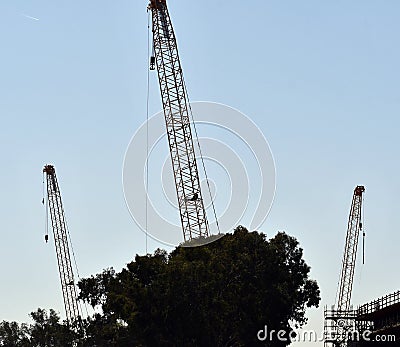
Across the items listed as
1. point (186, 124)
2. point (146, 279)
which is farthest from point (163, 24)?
point (146, 279)

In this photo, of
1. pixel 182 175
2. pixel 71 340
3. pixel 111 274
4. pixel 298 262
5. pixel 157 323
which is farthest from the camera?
pixel 71 340

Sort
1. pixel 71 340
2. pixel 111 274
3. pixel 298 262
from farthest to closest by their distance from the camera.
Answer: pixel 71 340, pixel 111 274, pixel 298 262

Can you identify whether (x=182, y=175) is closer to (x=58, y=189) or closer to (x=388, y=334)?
(x=388, y=334)

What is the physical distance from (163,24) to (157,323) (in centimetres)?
4771

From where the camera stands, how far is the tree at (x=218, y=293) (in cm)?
10944

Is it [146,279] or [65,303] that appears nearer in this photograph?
[146,279]

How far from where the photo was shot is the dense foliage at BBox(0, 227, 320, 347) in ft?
359

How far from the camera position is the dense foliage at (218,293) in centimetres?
10944

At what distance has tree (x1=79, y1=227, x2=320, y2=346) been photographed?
109438 millimetres

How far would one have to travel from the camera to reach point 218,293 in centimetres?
11162

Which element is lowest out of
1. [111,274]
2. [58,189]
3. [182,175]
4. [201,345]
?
[201,345]

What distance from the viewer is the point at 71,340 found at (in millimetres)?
Answer: 172875

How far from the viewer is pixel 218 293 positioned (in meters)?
112

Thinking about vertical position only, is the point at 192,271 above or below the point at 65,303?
below
